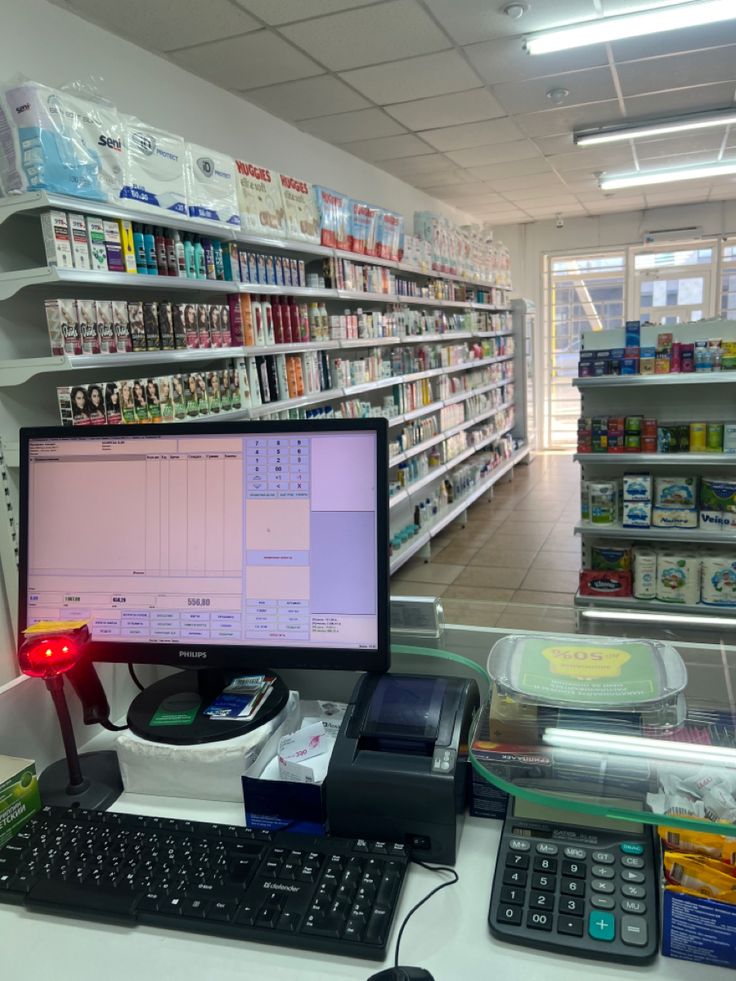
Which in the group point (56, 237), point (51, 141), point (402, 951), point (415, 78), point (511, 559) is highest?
point (415, 78)

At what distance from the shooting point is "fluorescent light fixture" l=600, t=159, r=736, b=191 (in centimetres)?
755

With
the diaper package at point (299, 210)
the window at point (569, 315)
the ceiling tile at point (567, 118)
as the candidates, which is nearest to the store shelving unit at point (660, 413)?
the diaper package at point (299, 210)

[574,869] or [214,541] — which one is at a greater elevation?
[214,541]

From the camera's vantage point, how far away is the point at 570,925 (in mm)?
828

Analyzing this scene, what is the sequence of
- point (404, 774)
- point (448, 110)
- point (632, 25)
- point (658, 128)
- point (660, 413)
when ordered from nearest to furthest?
point (404, 774) → point (632, 25) → point (660, 413) → point (448, 110) → point (658, 128)

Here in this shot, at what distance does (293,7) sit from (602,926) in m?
3.83

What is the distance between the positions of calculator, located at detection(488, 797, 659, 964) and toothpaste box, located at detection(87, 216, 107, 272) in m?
2.31

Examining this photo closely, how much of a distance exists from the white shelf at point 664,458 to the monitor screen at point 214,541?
3.03 m

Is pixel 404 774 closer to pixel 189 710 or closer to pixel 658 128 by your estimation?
pixel 189 710

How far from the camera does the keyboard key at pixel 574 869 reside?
2.90 ft

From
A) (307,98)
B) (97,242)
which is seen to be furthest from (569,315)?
(97,242)

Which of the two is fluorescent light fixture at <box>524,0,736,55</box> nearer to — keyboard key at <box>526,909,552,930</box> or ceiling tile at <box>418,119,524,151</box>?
ceiling tile at <box>418,119,524,151</box>

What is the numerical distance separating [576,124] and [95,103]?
4.45 meters

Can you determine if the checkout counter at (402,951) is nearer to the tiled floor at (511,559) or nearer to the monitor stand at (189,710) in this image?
the monitor stand at (189,710)
